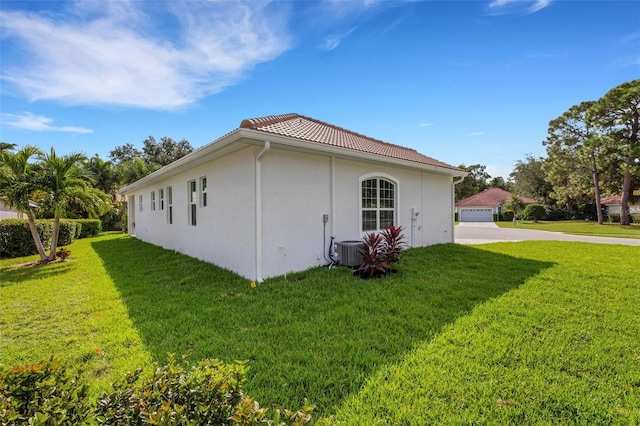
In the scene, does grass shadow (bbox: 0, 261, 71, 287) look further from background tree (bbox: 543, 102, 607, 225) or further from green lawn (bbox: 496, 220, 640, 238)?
background tree (bbox: 543, 102, 607, 225)

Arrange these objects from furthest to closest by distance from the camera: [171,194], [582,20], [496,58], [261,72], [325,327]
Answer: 1. [171,194]
2. [261,72]
3. [496,58]
4. [582,20]
5. [325,327]

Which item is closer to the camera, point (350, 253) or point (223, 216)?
point (350, 253)

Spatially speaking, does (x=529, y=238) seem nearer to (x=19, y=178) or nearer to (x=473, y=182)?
(x=19, y=178)

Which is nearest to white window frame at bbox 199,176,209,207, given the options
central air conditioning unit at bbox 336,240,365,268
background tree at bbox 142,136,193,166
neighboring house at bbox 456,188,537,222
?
central air conditioning unit at bbox 336,240,365,268

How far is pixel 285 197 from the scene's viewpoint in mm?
7172

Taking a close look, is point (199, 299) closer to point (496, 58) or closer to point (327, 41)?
point (327, 41)

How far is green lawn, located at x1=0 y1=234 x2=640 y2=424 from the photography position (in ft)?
9.18

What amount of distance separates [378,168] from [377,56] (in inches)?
153

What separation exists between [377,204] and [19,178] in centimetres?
1123

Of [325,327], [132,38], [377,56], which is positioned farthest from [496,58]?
[132,38]

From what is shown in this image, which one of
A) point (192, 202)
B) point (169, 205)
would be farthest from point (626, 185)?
point (169, 205)

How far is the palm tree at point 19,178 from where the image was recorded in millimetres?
9141

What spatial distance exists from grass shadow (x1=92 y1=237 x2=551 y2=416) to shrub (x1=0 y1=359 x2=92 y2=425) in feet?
4.51

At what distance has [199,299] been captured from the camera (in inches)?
225
